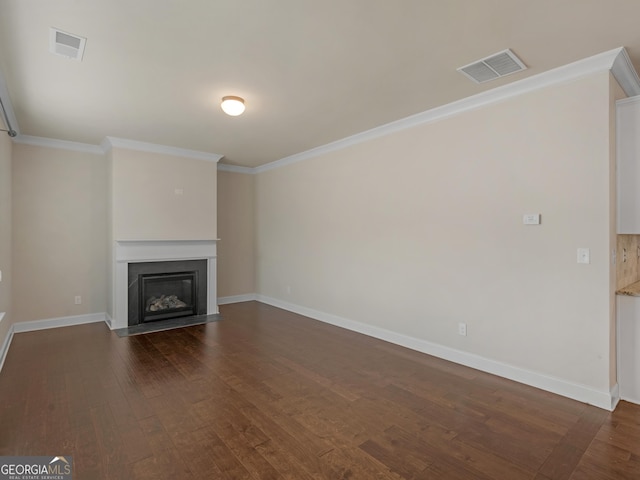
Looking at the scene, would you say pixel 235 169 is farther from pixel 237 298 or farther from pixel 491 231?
pixel 491 231

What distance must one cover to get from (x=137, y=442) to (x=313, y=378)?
1.52 m

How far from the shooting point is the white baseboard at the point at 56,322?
4.72 metres

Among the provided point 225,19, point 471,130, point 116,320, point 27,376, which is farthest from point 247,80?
point 116,320

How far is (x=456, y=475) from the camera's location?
1.93m

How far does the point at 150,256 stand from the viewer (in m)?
5.12

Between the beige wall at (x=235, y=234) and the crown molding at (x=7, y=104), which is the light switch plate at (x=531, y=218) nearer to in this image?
the crown molding at (x=7, y=104)

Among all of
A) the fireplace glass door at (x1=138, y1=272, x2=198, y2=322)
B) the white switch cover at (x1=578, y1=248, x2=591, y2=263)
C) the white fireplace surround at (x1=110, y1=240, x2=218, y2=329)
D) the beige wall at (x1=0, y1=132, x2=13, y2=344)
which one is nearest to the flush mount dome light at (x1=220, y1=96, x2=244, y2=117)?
the beige wall at (x1=0, y1=132, x2=13, y2=344)

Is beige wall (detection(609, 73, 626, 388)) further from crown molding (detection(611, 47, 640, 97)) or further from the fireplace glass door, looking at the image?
the fireplace glass door

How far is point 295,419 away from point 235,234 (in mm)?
4744

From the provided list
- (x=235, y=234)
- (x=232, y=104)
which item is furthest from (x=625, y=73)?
(x=235, y=234)

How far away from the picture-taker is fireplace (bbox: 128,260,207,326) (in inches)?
198

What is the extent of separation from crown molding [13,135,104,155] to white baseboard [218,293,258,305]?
3227mm

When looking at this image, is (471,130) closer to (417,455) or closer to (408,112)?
(408,112)

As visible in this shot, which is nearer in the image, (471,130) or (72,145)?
(471,130)
